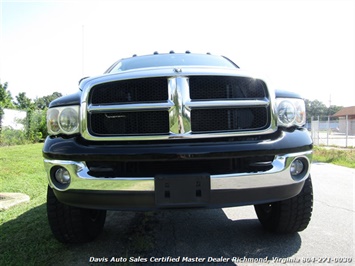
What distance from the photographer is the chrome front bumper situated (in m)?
1.72

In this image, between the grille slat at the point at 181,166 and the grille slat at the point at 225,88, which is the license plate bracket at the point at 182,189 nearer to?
the grille slat at the point at 181,166

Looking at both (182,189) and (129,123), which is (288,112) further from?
(129,123)

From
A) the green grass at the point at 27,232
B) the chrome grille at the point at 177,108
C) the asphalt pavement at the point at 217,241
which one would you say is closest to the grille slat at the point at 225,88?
the chrome grille at the point at 177,108

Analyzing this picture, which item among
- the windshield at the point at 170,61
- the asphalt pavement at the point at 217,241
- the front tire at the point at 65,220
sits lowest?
the asphalt pavement at the point at 217,241

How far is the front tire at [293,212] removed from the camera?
87.4 inches

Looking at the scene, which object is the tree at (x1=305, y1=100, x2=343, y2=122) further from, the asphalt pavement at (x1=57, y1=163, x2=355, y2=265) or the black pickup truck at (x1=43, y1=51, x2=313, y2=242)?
the black pickup truck at (x1=43, y1=51, x2=313, y2=242)

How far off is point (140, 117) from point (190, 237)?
4.17 feet

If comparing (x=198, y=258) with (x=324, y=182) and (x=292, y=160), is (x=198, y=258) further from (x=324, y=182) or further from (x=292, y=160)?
(x=324, y=182)

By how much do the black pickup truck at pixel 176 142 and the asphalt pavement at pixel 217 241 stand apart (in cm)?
57

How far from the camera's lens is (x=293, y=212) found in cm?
225

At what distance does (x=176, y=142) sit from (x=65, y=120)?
0.81 metres

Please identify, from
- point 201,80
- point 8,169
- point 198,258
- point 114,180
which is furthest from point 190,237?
point 8,169

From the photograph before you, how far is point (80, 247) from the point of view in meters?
2.29

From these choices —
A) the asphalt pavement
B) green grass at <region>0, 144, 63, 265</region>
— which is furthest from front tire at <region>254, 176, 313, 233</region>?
green grass at <region>0, 144, 63, 265</region>
